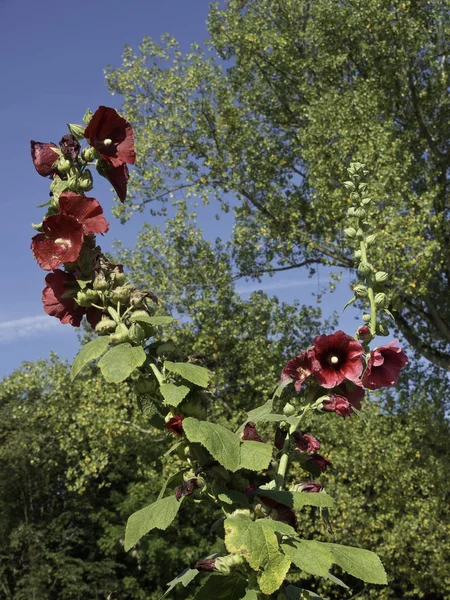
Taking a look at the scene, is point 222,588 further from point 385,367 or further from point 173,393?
point 385,367

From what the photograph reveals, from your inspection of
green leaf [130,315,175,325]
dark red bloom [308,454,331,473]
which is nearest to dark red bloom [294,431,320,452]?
dark red bloom [308,454,331,473]

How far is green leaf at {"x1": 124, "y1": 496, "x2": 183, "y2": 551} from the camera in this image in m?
1.08

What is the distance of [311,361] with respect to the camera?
1.28 metres

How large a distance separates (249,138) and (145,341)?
11583mm

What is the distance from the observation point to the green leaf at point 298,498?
1.11 m

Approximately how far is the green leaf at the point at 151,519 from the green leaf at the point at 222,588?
11 cm

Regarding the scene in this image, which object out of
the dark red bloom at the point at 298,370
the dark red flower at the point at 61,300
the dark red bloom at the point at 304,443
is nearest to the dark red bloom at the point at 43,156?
the dark red flower at the point at 61,300

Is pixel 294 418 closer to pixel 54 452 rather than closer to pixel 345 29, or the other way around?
pixel 345 29

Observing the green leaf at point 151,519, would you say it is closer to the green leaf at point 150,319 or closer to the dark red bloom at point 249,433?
the dark red bloom at point 249,433

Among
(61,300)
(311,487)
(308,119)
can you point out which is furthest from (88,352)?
(308,119)

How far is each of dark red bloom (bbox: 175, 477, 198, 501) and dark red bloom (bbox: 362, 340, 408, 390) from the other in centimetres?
43

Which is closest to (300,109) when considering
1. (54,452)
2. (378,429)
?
(378,429)

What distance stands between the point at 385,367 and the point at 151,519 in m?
0.56

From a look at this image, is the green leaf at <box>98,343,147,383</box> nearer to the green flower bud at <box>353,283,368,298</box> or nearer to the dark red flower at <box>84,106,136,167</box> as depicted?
the dark red flower at <box>84,106,136,167</box>
